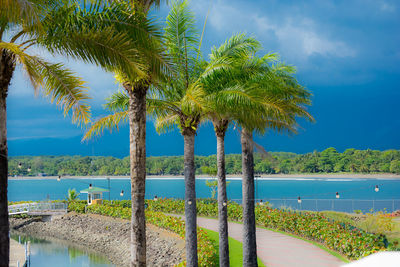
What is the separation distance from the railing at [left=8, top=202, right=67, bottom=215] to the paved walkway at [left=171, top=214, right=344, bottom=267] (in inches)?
817

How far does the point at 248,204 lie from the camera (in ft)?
46.0

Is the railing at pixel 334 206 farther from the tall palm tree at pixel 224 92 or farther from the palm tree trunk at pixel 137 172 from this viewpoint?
the palm tree trunk at pixel 137 172

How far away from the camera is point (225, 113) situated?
12.8 m

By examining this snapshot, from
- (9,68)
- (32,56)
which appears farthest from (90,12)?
(9,68)

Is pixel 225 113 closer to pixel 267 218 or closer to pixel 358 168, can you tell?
pixel 267 218

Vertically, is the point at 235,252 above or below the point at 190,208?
below

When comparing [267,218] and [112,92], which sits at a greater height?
[112,92]

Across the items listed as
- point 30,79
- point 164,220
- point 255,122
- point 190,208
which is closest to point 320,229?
point 255,122

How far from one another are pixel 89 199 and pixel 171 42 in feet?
90.0

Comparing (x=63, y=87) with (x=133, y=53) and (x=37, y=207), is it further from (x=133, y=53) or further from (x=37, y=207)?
(x=37, y=207)

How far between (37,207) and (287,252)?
2775 centimetres

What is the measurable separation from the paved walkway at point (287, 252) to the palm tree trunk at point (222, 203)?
2272 millimetres

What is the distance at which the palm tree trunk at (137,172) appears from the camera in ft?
30.5

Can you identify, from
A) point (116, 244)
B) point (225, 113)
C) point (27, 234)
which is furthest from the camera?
point (27, 234)
